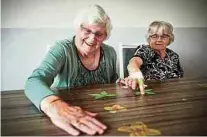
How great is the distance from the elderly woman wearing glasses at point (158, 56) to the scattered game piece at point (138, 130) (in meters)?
0.73

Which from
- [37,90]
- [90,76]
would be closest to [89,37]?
[90,76]

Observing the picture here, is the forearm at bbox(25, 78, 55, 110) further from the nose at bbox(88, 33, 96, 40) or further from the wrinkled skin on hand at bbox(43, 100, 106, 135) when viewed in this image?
the nose at bbox(88, 33, 96, 40)

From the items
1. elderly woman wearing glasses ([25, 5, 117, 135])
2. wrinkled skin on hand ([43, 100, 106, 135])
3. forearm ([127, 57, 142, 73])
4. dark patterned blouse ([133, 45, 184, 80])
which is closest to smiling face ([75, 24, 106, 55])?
elderly woman wearing glasses ([25, 5, 117, 135])

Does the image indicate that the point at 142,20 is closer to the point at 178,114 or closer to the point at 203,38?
the point at 203,38

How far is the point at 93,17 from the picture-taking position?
1205 mm

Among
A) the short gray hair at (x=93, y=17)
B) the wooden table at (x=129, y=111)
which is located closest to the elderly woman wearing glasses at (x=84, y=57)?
the short gray hair at (x=93, y=17)

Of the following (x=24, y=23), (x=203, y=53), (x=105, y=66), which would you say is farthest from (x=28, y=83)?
(x=203, y=53)

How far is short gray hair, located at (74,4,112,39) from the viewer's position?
1205mm

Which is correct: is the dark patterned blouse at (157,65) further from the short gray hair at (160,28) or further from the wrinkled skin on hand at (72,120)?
the wrinkled skin on hand at (72,120)

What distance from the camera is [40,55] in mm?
1229

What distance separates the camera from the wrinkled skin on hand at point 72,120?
0.67 m

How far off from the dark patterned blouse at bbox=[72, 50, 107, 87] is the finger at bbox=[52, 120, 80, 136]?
542 millimetres

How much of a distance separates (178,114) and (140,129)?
175 mm

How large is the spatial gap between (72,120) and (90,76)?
0.57m
